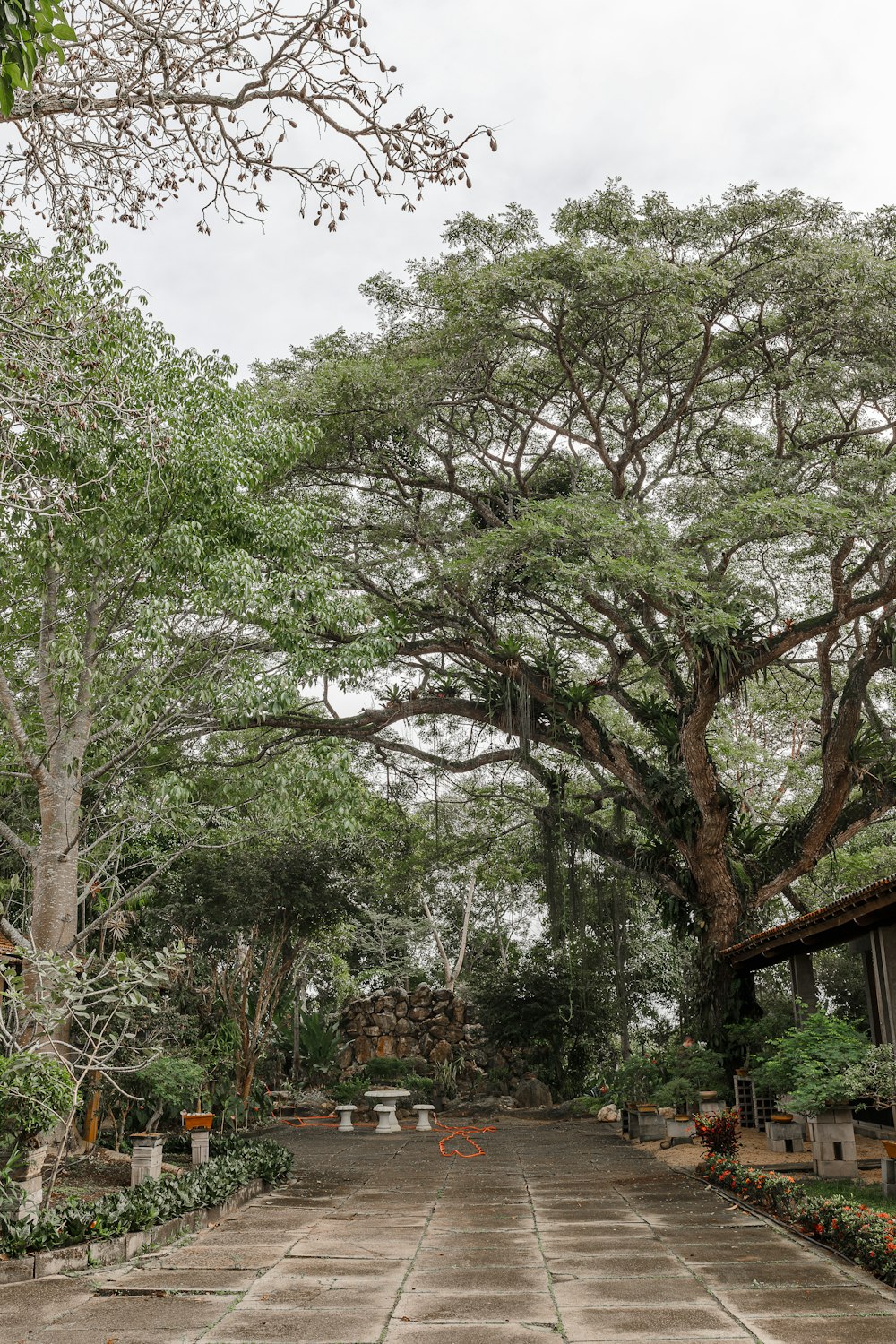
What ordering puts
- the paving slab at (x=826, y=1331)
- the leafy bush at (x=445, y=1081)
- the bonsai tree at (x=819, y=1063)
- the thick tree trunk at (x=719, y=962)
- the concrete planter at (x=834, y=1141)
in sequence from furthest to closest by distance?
1. the leafy bush at (x=445, y=1081)
2. the thick tree trunk at (x=719, y=962)
3. the concrete planter at (x=834, y=1141)
4. the bonsai tree at (x=819, y=1063)
5. the paving slab at (x=826, y=1331)

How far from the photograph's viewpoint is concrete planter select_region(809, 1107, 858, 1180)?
24.5 feet

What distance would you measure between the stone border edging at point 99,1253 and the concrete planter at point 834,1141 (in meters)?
4.32

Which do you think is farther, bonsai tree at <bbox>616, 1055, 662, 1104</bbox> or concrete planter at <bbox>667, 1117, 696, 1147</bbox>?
bonsai tree at <bbox>616, 1055, 662, 1104</bbox>

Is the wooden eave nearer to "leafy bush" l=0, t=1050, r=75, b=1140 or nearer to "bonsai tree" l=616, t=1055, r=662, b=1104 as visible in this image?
"bonsai tree" l=616, t=1055, r=662, b=1104

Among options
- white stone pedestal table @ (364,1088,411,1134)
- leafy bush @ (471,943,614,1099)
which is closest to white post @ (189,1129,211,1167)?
white stone pedestal table @ (364,1088,411,1134)

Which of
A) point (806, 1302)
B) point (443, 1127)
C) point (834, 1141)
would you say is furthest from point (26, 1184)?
point (443, 1127)

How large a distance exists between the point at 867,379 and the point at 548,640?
15.1 ft

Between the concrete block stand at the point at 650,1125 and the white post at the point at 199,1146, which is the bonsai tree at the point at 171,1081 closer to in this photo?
the white post at the point at 199,1146

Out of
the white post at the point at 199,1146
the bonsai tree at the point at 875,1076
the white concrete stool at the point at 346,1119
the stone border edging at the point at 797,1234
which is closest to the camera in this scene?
the stone border edging at the point at 797,1234

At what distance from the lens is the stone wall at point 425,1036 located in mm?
16859

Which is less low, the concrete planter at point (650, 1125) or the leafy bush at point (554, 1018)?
the leafy bush at point (554, 1018)

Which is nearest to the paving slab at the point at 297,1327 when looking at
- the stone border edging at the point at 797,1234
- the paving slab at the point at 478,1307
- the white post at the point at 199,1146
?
the paving slab at the point at 478,1307

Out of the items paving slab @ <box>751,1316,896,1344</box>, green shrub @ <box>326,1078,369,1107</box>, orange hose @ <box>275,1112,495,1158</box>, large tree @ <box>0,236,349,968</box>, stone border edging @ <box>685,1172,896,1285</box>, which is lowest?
orange hose @ <box>275,1112,495,1158</box>

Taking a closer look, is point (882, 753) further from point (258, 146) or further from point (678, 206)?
point (258, 146)
